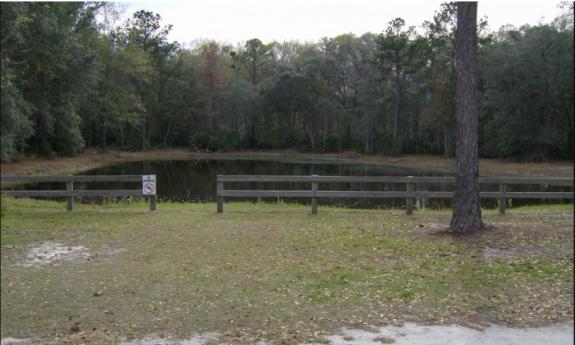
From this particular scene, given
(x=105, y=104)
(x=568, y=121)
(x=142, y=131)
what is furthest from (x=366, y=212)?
(x=142, y=131)

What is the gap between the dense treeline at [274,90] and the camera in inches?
1309

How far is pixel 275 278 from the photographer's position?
662 cm

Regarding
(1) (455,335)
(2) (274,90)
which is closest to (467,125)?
(1) (455,335)

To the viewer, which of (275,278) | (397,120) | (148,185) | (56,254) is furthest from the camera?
(397,120)

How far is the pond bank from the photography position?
32.6 m

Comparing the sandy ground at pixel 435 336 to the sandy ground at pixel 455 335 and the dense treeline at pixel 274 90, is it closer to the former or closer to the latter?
the sandy ground at pixel 455 335

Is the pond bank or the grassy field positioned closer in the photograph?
the grassy field

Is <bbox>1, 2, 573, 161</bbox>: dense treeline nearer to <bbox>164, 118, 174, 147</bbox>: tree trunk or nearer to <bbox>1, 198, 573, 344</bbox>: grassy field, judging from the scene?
<bbox>164, 118, 174, 147</bbox>: tree trunk

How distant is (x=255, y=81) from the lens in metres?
74.3

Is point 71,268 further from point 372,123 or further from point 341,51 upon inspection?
point 341,51

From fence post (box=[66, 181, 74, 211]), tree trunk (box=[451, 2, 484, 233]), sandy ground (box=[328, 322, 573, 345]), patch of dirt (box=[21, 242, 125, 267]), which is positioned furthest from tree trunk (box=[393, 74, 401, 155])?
sandy ground (box=[328, 322, 573, 345])

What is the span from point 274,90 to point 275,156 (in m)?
8.26

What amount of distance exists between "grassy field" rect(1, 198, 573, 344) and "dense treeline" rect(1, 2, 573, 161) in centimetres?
1262

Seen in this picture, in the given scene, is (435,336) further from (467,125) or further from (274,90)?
(274,90)
